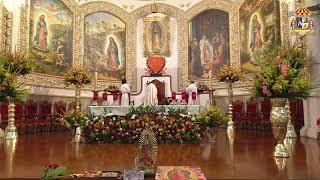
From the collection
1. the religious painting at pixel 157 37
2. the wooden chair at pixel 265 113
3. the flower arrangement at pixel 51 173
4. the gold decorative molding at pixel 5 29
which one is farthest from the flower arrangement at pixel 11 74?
the religious painting at pixel 157 37

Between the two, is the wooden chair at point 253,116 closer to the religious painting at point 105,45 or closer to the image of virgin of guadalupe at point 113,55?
the religious painting at point 105,45

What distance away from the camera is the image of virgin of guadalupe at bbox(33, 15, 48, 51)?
548 inches

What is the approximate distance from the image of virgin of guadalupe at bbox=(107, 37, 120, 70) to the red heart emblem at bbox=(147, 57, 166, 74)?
1.91 meters

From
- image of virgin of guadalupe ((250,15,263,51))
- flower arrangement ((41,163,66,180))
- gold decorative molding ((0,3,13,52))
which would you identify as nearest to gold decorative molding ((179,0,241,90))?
image of virgin of guadalupe ((250,15,263,51))

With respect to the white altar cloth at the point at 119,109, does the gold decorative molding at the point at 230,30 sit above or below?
above

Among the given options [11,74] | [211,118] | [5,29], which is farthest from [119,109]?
[5,29]

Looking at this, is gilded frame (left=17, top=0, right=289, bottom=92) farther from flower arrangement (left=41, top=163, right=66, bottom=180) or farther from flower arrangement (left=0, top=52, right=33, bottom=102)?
flower arrangement (left=41, top=163, right=66, bottom=180)

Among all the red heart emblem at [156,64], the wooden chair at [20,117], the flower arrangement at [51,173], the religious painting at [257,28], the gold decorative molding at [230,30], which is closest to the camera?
the flower arrangement at [51,173]

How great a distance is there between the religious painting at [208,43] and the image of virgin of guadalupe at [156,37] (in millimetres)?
1705

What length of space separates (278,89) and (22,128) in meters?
9.24

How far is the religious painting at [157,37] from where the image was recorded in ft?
56.0

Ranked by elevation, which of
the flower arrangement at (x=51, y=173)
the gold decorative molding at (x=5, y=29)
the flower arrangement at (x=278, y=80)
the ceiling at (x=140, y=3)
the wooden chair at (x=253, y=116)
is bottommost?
the flower arrangement at (x=51, y=173)

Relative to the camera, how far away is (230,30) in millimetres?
15516

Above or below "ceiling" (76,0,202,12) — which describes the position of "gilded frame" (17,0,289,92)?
below
